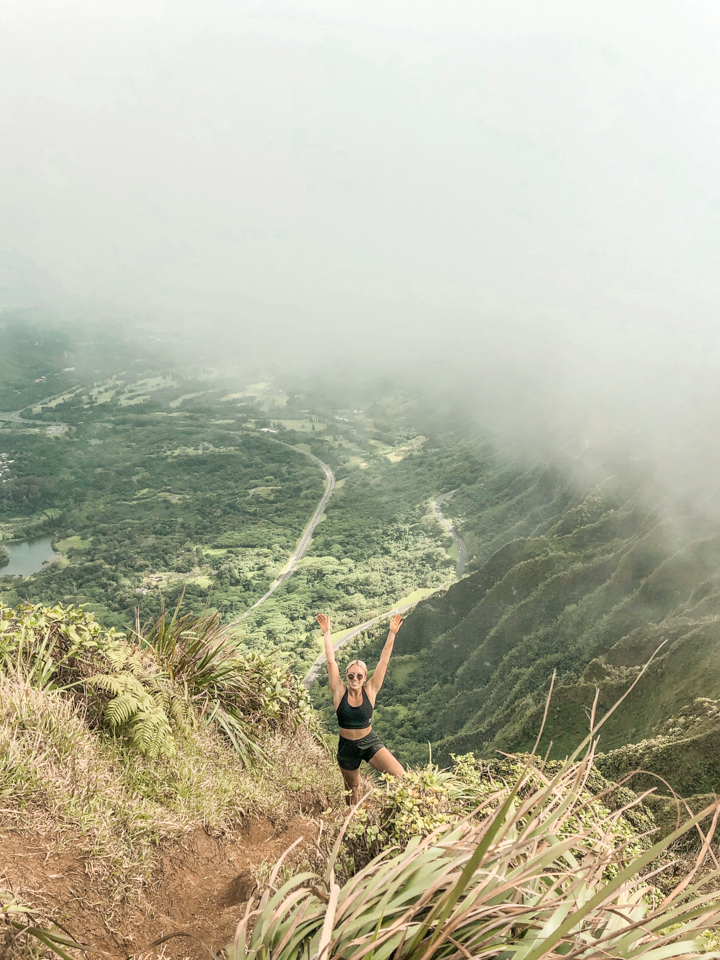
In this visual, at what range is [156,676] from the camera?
22.6ft

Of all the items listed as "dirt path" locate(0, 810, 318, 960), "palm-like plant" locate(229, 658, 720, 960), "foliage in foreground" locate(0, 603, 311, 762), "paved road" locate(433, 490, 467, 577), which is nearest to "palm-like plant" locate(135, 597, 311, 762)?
"foliage in foreground" locate(0, 603, 311, 762)

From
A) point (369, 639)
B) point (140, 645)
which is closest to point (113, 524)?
point (369, 639)

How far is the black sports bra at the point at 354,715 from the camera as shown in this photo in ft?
22.8

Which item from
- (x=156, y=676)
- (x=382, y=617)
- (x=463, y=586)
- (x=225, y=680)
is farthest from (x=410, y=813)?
(x=382, y=617)

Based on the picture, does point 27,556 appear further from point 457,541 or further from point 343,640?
point 457,541

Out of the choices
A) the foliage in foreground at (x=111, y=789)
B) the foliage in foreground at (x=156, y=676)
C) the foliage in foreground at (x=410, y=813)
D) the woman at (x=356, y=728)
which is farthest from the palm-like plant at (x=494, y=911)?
the woman at (x=356, y=728)

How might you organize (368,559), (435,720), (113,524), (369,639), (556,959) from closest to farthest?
(556,959), (435,720), (369,639), (368,559), (113,524)

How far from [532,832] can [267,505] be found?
7603 inches

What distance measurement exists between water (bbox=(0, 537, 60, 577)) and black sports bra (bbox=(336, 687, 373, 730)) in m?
150

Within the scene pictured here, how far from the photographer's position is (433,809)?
434 centimetres

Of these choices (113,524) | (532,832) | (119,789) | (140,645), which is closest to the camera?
(532,832)

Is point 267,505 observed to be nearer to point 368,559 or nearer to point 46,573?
point 368,559

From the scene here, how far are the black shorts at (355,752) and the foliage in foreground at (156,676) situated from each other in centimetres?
117

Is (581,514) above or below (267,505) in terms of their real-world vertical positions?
above
